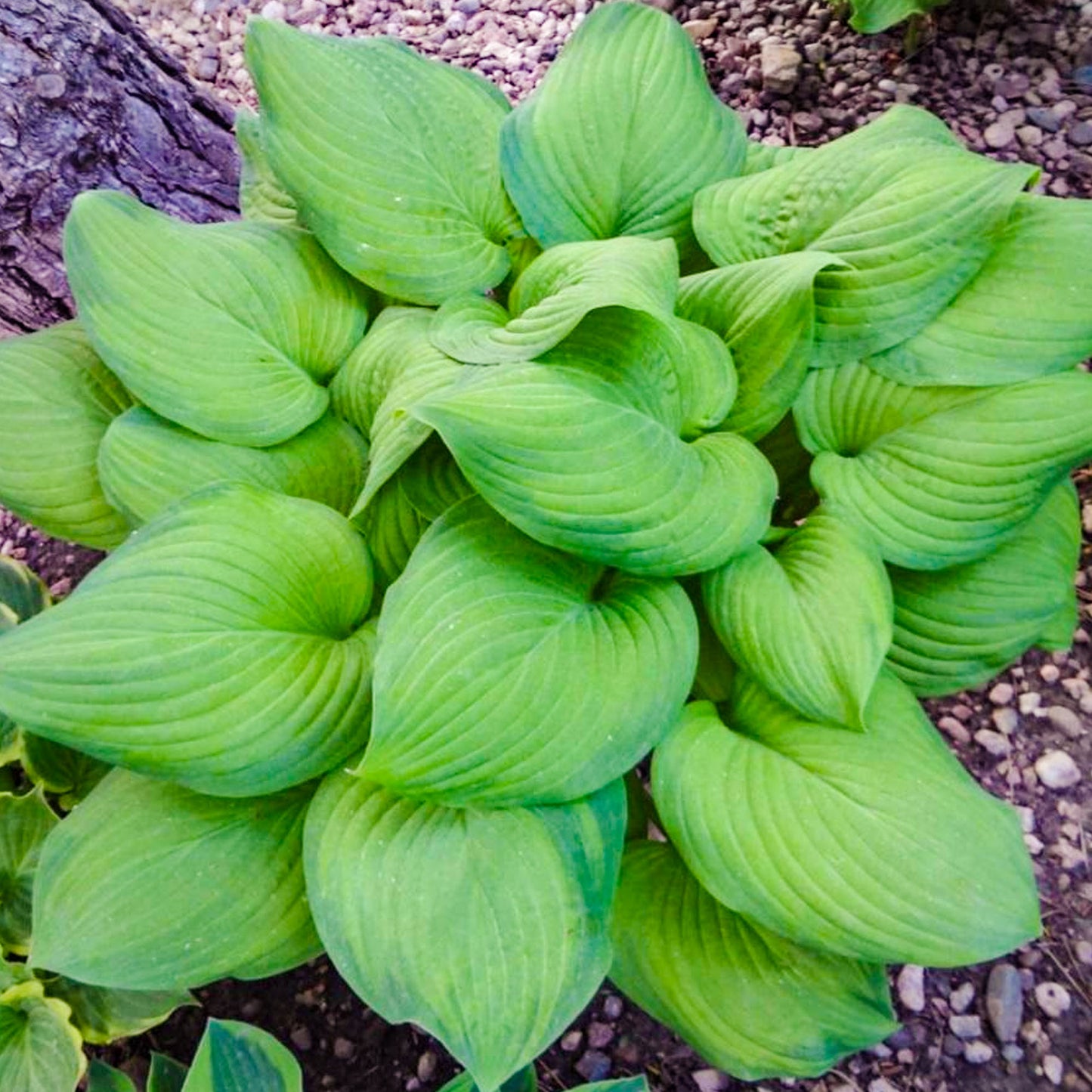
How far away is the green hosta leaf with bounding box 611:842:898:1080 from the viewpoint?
33.1 inches

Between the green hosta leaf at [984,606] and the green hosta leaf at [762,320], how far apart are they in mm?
202

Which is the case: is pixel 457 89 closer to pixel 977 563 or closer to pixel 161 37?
pixel 977 563

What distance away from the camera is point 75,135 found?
4.01 feet

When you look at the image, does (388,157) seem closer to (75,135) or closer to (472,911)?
(75,135)

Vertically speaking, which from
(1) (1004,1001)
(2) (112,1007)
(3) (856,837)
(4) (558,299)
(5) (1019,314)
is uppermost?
(4) (558,299)

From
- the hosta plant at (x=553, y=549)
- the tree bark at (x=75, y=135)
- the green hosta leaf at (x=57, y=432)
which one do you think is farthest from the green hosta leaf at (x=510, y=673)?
the tree bark at (x=75, y=135)

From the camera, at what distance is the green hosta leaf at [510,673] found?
74 centimetres

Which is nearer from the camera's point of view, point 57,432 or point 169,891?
point 169,891

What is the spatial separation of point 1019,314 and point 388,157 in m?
0.58

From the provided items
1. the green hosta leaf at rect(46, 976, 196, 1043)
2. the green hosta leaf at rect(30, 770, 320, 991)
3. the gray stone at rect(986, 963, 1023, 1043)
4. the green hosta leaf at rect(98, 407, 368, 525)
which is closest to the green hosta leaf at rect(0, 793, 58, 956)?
the green hosta leaf at rect(46, 976, 196, 1043)

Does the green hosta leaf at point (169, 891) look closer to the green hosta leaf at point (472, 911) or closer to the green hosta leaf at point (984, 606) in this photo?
the green hosta leaf at point (472, 911)

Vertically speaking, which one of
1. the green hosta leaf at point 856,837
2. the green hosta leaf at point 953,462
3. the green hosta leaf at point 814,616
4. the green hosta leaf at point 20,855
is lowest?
the green hosta leaf at point 20,855

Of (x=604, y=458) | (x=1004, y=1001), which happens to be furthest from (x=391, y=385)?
(x=1004, y=1001)

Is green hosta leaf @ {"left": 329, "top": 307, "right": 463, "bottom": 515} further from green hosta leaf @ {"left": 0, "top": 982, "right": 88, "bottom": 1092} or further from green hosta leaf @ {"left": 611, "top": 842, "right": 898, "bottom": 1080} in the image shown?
green hosta leaf @ {"left": 0, "top": 982, "right": 88, "bottom": 1092}
